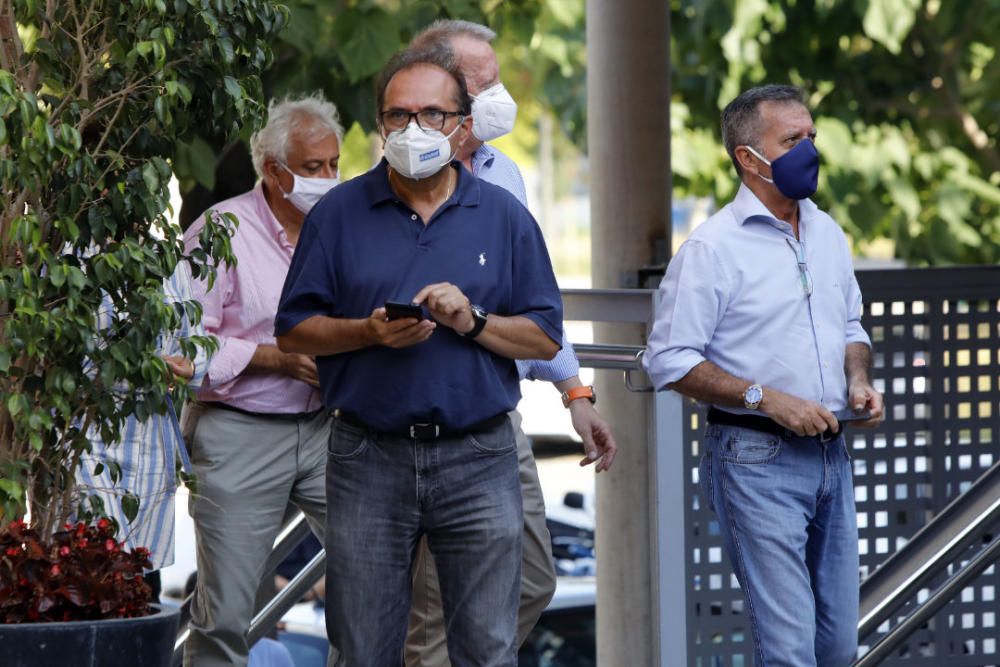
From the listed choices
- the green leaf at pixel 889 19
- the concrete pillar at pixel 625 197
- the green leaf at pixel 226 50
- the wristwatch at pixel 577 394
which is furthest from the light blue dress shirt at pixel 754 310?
the green leaf at pixel 889 19

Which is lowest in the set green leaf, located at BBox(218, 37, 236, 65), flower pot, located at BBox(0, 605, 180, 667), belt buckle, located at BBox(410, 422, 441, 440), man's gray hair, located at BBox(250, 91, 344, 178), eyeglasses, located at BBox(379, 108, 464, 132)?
flower pot, located at BBox(0, 605, 180, 667)

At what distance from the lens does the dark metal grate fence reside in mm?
5496

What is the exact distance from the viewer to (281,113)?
191 inches

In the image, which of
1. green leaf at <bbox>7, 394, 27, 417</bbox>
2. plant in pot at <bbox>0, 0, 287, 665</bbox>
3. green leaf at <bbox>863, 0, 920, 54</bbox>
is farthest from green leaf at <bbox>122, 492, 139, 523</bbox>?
green leaf at <bbox>863, 0, 920, 54</bbox>

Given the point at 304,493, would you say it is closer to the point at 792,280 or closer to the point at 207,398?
the point at 207,398

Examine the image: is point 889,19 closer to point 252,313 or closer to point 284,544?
point 284,544

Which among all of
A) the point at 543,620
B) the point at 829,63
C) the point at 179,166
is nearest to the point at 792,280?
the point at 179,166

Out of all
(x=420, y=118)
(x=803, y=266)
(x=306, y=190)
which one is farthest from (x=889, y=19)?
(x=420, y=118)

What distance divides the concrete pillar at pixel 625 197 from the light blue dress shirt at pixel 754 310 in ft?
7.88

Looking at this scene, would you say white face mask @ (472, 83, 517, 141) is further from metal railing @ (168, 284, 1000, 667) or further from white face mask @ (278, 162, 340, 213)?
metal railing @ (168, 284, 1000, 667)

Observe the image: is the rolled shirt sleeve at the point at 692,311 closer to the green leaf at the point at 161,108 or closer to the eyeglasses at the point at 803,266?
the eyeglasses at the point at 803,266

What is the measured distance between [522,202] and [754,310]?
0.74m

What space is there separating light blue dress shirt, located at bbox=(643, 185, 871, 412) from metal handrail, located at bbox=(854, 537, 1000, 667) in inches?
30.5

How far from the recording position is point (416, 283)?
380cm
